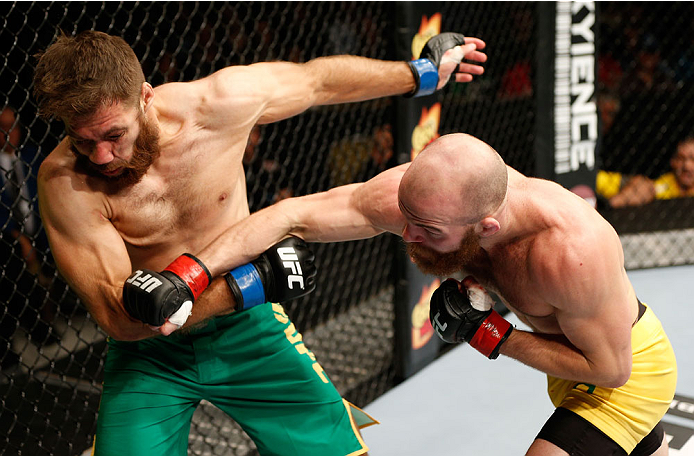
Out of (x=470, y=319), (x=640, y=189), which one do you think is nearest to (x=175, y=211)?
(x=470, y=319)

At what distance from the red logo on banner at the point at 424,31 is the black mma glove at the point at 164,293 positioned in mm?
1526

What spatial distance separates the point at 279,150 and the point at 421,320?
101 centimetres

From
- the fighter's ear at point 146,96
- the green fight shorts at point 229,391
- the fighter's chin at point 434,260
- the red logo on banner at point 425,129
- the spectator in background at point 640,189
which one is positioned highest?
the fighter's ear at point 146,96

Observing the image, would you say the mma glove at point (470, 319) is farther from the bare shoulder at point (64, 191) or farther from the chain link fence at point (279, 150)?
the chain link fence at point (279, 150)

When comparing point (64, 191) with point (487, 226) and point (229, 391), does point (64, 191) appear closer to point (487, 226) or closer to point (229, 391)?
point (229, 391)

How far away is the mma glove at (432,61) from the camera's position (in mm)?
2271

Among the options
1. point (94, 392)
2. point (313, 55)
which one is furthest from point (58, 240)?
point (313, 55)

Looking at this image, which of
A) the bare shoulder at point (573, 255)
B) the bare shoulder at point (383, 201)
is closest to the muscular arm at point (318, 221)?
the bare shoulder at point (383, 201)

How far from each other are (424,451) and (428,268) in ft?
3.92

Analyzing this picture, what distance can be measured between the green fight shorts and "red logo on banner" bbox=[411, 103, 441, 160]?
1.21 meters

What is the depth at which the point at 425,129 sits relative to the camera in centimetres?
298

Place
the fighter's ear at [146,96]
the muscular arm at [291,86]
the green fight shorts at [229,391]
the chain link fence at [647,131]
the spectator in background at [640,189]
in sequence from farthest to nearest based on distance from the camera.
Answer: the spectator in background at [640,189] → the chain link fence at [647,131] → the muscular arm at [291,86] → the green fight shorts at [229,391] → the fighter's ear at [146,96]

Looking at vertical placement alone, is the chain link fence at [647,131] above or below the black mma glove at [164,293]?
below

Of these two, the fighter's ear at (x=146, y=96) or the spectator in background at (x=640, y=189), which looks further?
the spectator in background at (x=640, y=189)
